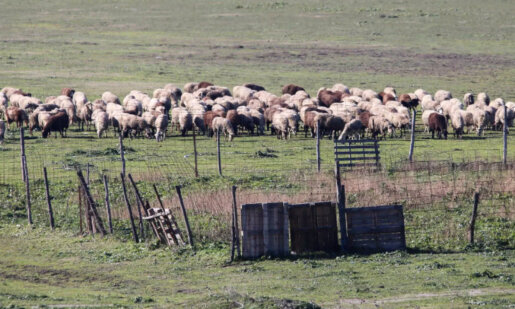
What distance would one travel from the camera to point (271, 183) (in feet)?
78.9

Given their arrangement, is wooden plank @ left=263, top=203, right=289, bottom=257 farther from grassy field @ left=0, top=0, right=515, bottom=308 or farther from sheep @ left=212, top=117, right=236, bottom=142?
sheep @ left=212, top=117, right=236, bottom=142

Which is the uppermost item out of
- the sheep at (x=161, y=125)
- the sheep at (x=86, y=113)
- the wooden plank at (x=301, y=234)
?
the sheep at (x=86, y=113)

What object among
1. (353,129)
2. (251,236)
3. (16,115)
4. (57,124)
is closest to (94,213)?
(251,236)

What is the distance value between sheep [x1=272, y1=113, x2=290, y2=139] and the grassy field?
52cm

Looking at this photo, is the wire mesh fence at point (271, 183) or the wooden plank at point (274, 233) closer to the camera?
the wooden plank at point (274, 233)

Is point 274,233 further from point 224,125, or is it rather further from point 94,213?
point 224,125

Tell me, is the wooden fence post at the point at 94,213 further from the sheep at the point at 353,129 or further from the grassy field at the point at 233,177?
the sheep at the point at 353,129

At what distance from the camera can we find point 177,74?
68250 mm

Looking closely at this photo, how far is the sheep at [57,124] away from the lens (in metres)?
37.4

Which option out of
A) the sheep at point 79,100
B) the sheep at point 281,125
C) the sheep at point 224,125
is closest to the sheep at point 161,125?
the sheep at point 224,125

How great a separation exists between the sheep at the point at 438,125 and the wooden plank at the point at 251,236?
21508 millimetres

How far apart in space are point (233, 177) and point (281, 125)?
12.4 meters

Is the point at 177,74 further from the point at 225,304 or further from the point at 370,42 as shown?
the point at 225,304

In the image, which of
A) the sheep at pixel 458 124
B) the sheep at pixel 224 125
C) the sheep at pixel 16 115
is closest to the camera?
the sheep at pixel 224 125
